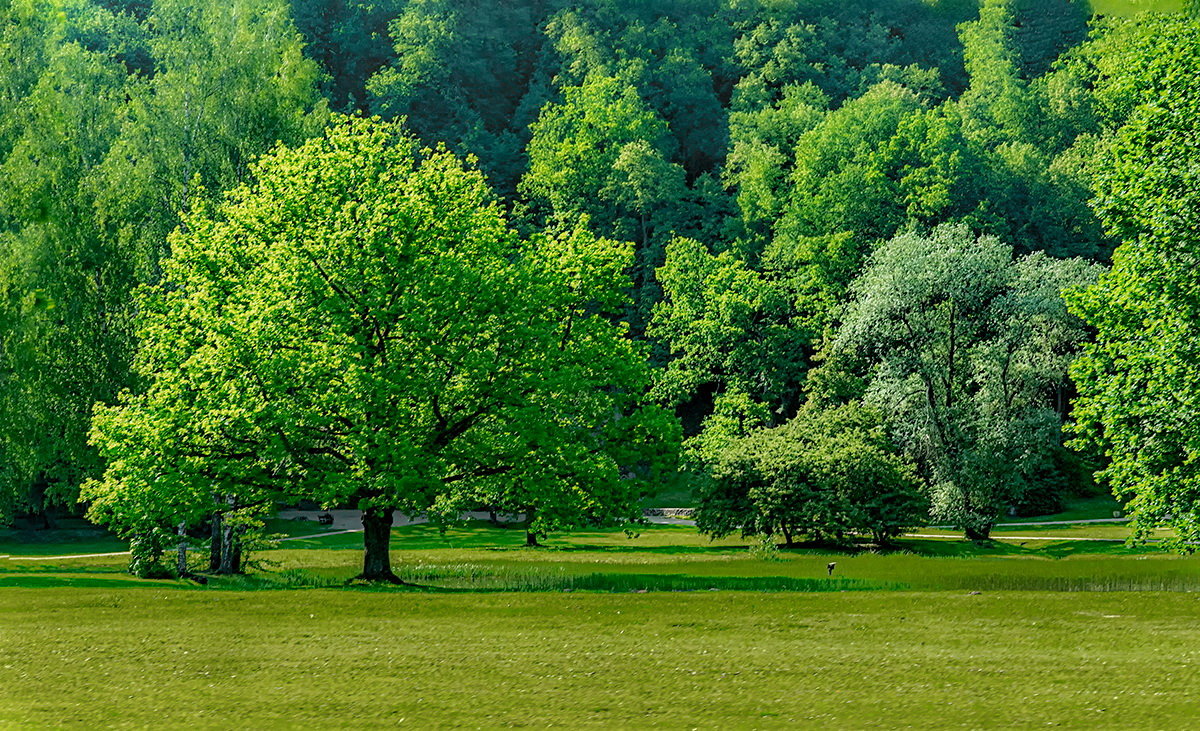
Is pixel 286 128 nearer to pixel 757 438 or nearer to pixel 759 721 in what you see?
pixel 757 438

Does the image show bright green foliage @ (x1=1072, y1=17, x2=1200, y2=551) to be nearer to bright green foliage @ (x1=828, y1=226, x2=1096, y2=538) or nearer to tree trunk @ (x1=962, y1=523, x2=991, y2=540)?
tree trunk @ (x1=962, y1=523, x2=991, y2=540)

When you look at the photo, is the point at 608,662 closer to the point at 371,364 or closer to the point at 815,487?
the point at 371,364

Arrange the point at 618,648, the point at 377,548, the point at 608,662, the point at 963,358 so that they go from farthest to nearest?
1. the point at 963,358
2. the point at 377,548
3. the point at 618,648
4. the point at 608,662

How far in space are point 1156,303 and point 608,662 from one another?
19.3 metres

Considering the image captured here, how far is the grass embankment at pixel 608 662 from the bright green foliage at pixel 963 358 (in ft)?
89.4

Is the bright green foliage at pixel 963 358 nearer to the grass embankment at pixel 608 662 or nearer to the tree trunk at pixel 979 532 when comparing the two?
the tree trunk at pixel 979 532

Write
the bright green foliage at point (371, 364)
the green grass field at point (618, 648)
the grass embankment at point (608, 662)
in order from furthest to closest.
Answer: the bright green foliage at point (371, 364)
the green grass field at point (618, 648)
the grass embankment at point (608, 662)

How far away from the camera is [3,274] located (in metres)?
45.8

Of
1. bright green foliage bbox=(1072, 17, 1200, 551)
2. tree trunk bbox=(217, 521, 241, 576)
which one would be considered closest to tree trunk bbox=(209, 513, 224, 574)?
tree trunk bbox=(217, 521, 241, 576)

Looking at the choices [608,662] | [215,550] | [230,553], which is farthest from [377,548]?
[608,662]

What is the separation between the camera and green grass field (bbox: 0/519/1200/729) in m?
15.8

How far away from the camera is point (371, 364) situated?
122 feet

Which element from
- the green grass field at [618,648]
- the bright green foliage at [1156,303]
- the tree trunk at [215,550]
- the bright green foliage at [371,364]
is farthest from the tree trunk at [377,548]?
the bright green foliage at [1156,303]

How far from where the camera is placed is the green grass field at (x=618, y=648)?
15773mm
